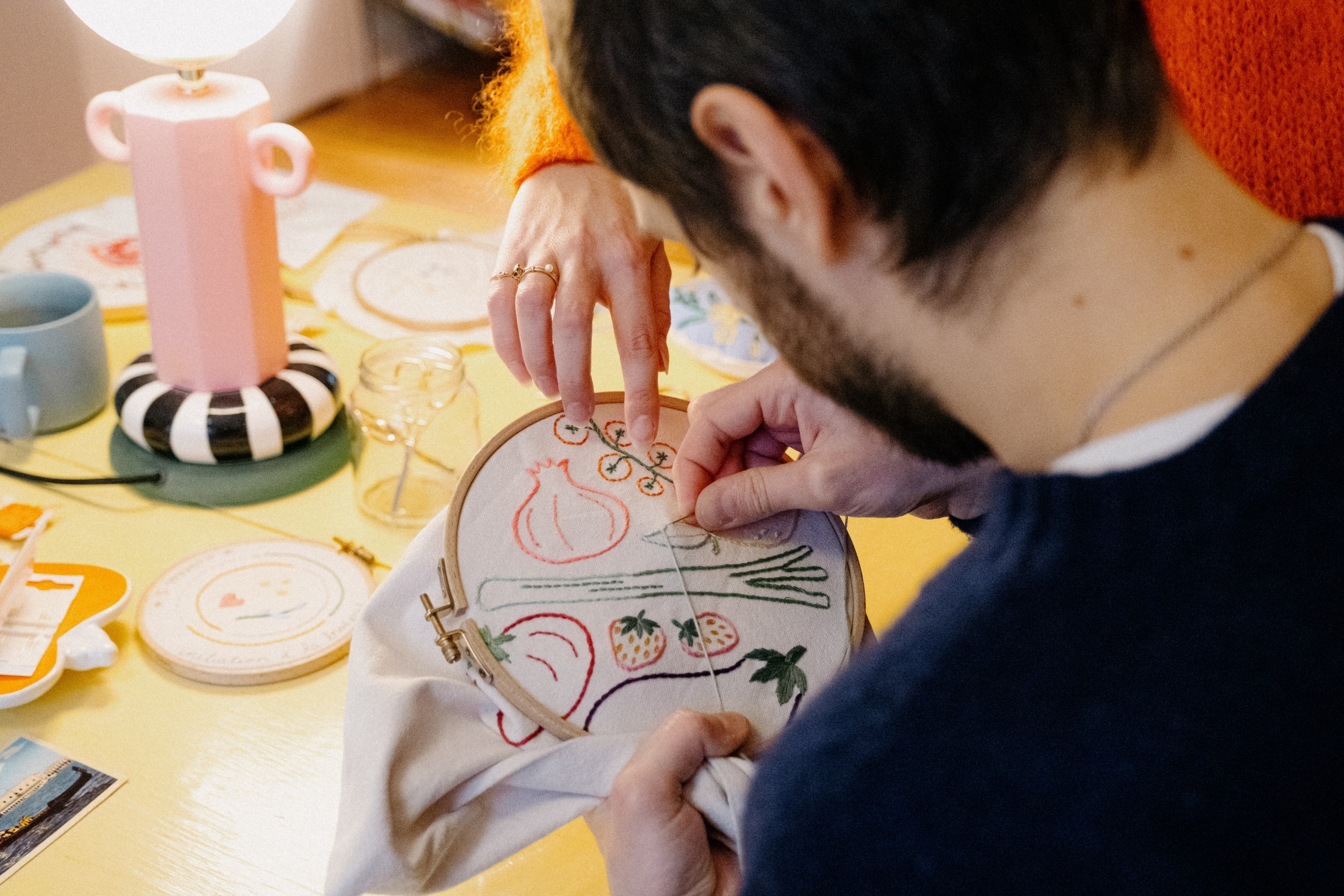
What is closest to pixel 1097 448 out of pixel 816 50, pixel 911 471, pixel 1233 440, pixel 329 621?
pixel 1233 440

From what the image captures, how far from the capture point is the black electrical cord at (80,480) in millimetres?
999

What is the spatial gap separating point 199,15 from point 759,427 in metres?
0.56

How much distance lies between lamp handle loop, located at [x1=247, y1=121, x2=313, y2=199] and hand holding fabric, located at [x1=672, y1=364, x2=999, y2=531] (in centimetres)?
43

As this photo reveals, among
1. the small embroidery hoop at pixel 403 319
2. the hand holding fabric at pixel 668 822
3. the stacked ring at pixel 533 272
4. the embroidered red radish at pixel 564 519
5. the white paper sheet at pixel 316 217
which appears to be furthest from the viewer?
the white paper sheet at pixel 316 217

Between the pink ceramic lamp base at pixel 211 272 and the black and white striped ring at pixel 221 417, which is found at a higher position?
the pink ceramic lamp base at pixel 211 272

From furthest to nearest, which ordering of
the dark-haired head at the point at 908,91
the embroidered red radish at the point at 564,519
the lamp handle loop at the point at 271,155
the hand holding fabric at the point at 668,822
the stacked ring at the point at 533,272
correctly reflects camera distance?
1. the lamp handle loop at the point at 271,155
2. the stacked ring at the point at 533,272
3. the embroidered red radish at the point at 564,519
4. the hand holding fabric at the point at 668,822
5. the dark-haired head at the point at 908,91

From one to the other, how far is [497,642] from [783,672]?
0.59 ft

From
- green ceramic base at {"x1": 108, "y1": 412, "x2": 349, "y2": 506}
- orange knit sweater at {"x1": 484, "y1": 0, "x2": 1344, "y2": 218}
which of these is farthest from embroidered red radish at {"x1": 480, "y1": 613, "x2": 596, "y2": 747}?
orange knit sweater at {"x1": 484, "y1": 0, "x2": 1344, "y2": 218}

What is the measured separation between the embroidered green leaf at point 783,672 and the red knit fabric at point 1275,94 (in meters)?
0.55

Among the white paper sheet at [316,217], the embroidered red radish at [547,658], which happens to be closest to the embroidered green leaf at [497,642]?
the embroidered red radish at [547,658]

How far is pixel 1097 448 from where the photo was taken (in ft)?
1.64

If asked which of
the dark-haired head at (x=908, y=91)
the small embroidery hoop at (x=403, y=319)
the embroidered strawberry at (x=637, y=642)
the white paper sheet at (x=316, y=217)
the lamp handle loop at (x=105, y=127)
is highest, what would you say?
the dark-haired head at (x=908, y=91)

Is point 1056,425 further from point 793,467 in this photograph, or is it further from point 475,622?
point 475,622

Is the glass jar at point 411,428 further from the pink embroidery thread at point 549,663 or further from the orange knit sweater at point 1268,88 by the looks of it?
the orange knit sweater at point 1268,88
